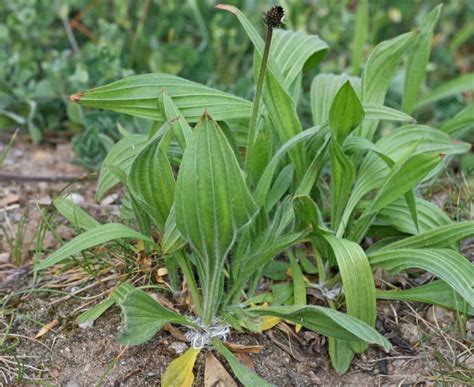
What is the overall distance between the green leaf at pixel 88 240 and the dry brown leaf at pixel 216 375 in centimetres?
43

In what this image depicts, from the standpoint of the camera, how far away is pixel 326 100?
2.68m

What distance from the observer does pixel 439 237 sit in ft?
7.40

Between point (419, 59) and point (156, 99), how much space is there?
112 cm

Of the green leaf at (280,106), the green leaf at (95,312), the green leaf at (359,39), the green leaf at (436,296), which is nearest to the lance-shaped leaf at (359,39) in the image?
the green leaf at (359,39)

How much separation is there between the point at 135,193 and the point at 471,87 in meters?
1.83

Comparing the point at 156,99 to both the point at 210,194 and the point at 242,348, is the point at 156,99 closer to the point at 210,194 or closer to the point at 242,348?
the point at 210,194

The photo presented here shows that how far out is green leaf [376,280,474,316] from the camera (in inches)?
88.9

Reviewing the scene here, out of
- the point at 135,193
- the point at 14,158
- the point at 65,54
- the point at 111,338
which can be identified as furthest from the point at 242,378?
the point at 65,54

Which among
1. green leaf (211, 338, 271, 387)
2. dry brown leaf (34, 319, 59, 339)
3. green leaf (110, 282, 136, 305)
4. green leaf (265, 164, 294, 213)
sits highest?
green leaf (265, 164, 294, 213)

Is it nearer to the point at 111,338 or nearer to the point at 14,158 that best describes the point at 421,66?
the point at 111,338

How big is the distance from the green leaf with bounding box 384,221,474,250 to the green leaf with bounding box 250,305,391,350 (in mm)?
432

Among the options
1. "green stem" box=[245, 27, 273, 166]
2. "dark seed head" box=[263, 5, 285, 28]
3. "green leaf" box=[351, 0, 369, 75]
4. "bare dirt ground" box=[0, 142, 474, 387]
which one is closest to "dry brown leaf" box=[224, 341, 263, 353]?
"bare dirt ground" box=[0, 142, 474, 387]

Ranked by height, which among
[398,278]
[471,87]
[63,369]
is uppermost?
[471,87]

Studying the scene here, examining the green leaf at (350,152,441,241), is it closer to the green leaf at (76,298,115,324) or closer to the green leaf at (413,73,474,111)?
the green leaf at (76,298,115,324)
